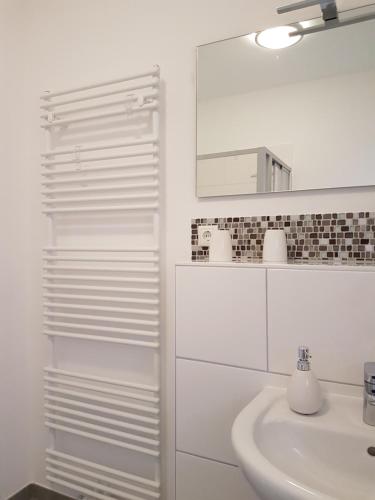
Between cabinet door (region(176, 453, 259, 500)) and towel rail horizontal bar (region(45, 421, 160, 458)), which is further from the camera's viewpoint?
towel rail horizontal bar (region(45, 421, 160, 458))

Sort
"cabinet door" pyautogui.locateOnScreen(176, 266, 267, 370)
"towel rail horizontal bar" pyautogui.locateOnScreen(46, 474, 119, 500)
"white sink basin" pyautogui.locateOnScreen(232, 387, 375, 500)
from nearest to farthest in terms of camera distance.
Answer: "white sink basin" pyautogui.locateOnScreen(232, 387, 375, 500), "cabinet door" pyautogui.locateOnScreen(176, 266, 267, 370), "towel rail horizontal bar" pyautogui.locateOnScreen(46, 474, 119, 500)

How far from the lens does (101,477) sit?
1.44 metres

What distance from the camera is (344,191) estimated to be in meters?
1.11

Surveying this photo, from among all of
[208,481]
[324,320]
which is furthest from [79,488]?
[324,320]

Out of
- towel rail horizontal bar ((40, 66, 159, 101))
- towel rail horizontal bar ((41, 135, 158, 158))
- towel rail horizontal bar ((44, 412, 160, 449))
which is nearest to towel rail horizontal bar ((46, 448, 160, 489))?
towel rail horizontal bar ((44, 412, 160, 449))

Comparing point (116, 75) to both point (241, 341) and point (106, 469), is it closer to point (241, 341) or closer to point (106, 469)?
point (241, 341)

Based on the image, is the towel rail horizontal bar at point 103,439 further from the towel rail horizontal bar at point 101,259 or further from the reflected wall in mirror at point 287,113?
the reflected wall in mirror at point 287,113

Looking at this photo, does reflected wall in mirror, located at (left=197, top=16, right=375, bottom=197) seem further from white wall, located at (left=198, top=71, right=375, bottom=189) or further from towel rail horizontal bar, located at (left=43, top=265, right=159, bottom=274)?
towel rail horizontal bar, located at (left=43, top=265, right=159, bottom=274)

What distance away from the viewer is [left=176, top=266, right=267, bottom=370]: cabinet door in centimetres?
112

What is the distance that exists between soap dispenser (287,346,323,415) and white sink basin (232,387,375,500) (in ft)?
0.08

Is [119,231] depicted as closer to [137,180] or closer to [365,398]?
[137,180]

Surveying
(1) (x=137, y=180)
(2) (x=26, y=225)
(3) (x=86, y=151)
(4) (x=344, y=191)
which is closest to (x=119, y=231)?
(1) (x=137, y=180)

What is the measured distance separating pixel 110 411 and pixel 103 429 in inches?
3.4

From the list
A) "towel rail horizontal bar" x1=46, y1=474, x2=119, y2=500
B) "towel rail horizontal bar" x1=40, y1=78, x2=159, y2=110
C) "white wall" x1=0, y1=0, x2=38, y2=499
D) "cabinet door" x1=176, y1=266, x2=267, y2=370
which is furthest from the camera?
"white wall" x1=0, y1=0, x2=38, y2=499
